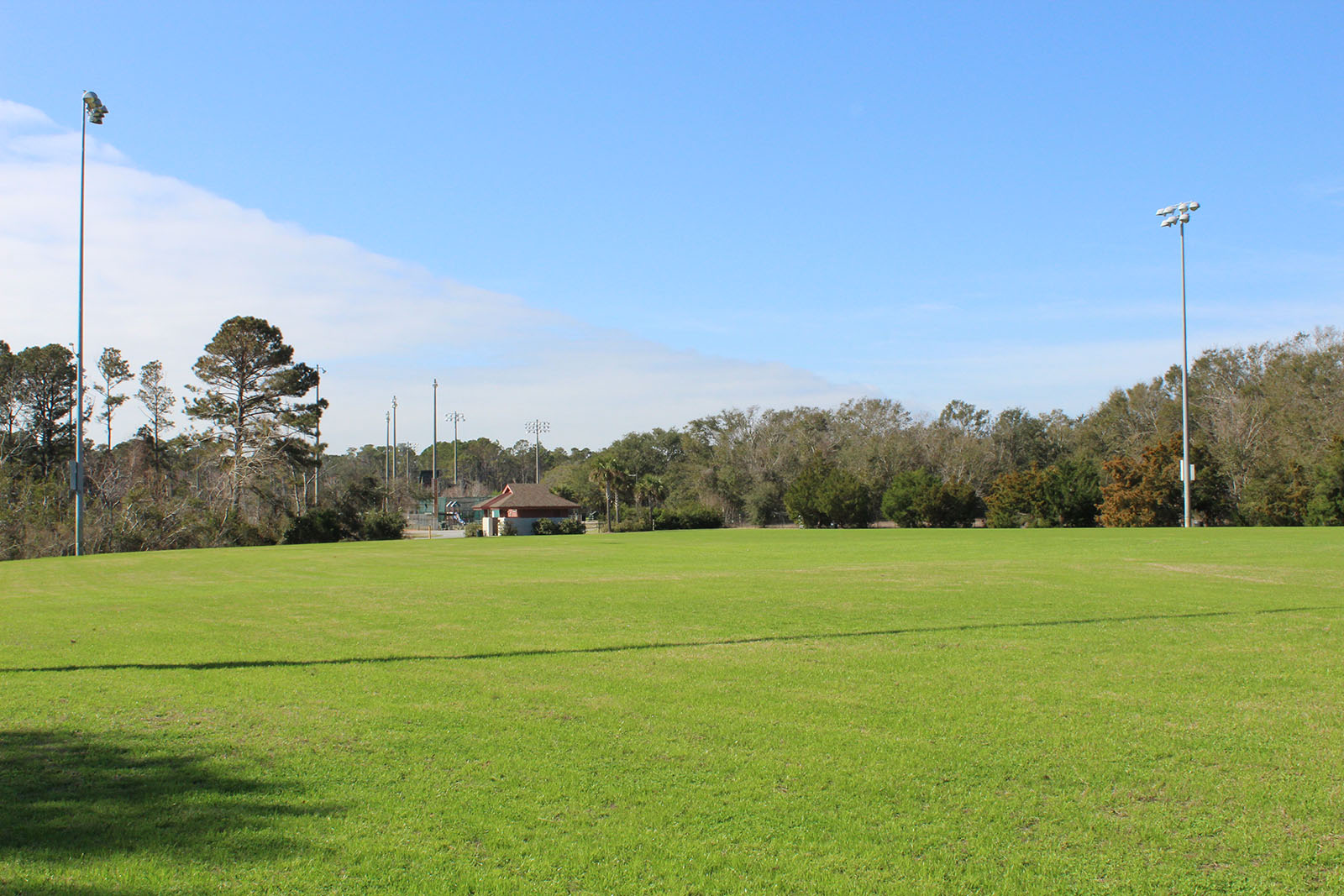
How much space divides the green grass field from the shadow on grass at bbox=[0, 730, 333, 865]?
3 centimetres

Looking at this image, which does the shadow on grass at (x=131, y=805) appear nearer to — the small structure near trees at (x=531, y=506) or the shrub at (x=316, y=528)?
the shrub at (x=316, y=528)

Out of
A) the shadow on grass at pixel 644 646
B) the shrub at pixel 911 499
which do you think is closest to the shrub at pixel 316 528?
the shrub at pixel 911 499

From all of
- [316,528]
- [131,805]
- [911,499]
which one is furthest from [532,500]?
[131,805]

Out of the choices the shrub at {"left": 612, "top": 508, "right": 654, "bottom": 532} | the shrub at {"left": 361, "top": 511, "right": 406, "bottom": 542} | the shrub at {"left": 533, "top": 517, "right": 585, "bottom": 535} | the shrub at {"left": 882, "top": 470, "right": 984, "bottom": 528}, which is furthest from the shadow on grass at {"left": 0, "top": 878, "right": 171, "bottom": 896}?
the shrub at {"left": 612, "top": 508, "right": 654, "bottom": 532}

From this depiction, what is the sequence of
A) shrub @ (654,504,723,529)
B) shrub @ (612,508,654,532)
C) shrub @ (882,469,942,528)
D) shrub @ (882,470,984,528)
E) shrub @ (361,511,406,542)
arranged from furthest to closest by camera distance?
shrub @ (654,504,723,529)
shrub @ (612,508,654,532)
shrub @ (882,469,942,528)
shrub @ (882,470,984,528)
shrub @ (361,511,406,542)

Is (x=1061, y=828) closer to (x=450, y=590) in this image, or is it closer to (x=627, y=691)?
(x=627, y=691)

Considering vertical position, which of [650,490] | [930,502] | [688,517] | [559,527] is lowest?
[559,527]

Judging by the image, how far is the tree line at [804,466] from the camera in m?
53.2

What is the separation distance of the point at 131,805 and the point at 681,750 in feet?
12.5

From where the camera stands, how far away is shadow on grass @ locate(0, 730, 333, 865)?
5.04m

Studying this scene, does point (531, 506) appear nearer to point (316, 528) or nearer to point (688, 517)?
point (688, 517)

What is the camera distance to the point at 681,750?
23.0ft

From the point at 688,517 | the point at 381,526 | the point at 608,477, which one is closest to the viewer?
the point at 381,526

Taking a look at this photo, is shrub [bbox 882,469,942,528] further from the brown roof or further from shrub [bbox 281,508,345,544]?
shrub [bbox 281,508,345,544]
